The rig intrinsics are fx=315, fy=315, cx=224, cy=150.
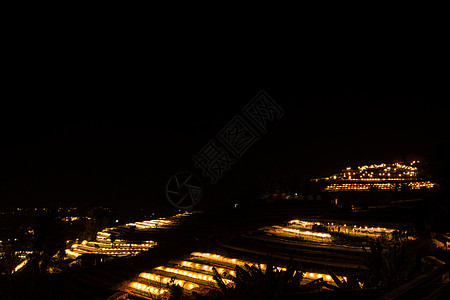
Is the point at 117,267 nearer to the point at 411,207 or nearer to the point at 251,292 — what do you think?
the point at 251,292

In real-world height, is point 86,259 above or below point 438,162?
below

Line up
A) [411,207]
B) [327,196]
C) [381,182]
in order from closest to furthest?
[411,207]
[327,196]
[381,182]

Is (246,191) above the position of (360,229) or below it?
above

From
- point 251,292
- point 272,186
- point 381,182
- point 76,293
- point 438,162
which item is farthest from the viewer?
point 272,186

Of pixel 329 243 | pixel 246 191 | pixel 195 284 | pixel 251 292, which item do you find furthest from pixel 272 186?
pixel 251 292

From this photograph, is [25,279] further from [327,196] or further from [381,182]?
[381,182]

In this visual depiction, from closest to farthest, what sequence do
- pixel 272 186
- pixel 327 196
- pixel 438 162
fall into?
1. pixel 438 162
2. pixel 327 196
3. pixel 272 186

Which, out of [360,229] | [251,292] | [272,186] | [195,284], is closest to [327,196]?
[360,229]

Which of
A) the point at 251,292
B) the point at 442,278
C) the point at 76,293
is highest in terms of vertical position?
the point at 442,278

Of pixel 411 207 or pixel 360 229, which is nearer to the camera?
pixel 360 229
